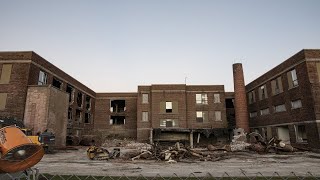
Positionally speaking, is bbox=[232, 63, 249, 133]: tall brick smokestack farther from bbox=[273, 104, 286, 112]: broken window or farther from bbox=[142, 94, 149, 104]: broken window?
bbox=[142, 94, 149, 104]: broken window

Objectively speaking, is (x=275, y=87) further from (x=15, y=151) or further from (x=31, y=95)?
(x=15, y=151)

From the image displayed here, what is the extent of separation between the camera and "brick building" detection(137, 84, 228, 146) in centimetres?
3881

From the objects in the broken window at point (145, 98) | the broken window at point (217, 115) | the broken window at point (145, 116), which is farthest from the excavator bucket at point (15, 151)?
the broken window at point (217, 115)

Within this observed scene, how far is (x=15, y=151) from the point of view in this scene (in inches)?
182

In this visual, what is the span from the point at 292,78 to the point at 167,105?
62.3 feet

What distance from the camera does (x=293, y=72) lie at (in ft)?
89.0

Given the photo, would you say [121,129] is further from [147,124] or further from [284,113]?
[284,113]

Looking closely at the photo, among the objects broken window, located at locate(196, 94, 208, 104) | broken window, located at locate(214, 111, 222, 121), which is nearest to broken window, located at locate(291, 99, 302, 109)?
broken window, located at locate(214, 111, 222, 121)

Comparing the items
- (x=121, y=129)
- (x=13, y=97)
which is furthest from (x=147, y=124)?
(x=13, y=97)

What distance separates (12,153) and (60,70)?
1197 inches

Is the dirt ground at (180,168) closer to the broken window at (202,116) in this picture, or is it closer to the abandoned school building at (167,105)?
the abandoned school building at (167,105)

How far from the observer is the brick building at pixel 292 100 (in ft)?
78.2

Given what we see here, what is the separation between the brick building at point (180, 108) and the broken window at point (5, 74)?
19.7m

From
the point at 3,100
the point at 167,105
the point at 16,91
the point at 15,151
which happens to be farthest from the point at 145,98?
the point at 15,151
